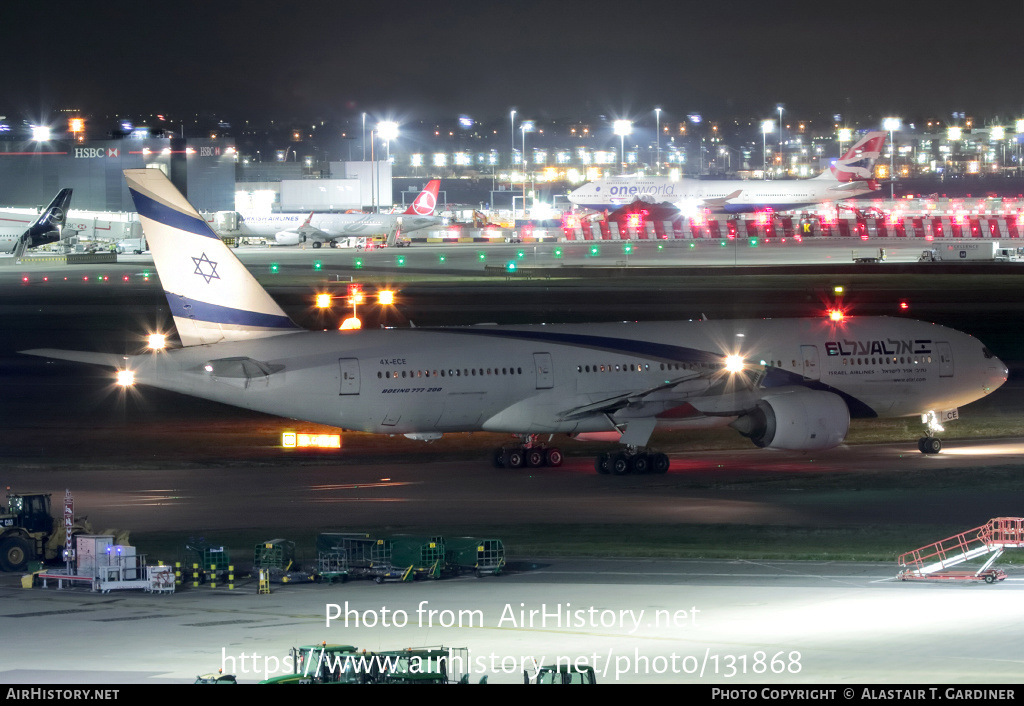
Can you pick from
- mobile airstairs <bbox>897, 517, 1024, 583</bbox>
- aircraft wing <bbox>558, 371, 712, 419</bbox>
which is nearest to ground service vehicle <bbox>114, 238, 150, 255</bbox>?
aircraft wing <bbox>558, 371, 712, 419</bbox>

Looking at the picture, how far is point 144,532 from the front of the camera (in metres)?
33.2

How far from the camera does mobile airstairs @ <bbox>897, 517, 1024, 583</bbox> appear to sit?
27.0 meters

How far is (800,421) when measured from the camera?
42.9 meters

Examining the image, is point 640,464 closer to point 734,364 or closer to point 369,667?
point 734,364

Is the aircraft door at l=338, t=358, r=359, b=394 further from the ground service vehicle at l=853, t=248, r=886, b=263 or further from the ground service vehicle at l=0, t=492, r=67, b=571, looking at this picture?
the ground service vehicle at l=853, t=248, r=886, b=263

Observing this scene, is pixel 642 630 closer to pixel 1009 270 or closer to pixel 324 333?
pixel 324 333

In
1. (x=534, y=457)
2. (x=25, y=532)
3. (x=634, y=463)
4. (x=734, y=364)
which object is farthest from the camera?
(x=534, y=457)

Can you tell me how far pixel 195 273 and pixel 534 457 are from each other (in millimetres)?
12120

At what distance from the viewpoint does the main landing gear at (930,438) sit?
46219 millimetres

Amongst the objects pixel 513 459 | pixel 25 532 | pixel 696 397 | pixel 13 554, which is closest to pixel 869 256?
pixel 696 397

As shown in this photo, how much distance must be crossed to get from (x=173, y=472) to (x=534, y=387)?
1177cm

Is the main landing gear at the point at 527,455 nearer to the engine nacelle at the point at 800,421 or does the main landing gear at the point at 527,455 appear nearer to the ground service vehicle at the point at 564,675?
the engine nacelle at the point at 800,421

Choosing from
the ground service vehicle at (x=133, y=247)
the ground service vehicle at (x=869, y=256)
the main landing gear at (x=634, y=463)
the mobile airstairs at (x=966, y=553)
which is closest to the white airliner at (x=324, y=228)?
the ground service vehicle at (x=133, y=247)
